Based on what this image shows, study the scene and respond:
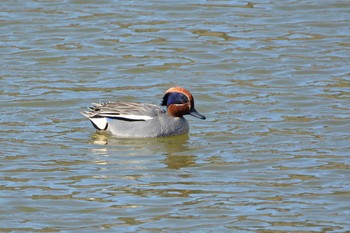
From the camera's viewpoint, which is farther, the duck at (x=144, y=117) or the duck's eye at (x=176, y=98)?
the duck's eye at (x=176, y=98)

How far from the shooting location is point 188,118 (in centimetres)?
1464

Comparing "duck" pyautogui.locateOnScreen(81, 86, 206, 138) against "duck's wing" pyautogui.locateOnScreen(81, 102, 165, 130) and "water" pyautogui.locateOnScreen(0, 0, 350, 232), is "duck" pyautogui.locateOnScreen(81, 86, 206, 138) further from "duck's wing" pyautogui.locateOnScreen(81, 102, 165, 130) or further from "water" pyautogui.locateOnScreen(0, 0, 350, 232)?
"water" pyautogui.locateOnScreen(0, 0, 350, 232)

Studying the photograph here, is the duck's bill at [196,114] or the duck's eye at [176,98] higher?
the duck's eye at [176,98]

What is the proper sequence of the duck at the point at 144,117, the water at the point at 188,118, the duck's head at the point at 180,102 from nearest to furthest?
the water at the point at 188,118, the duck at the point at 144,117, the duck's head at the point at 180,102

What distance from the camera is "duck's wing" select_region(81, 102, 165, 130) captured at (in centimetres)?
1351

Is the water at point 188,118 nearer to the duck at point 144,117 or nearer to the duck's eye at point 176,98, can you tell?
the duck at point 144,117

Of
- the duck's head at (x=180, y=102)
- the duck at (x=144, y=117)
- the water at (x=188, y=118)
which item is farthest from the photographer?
the duck's head at (x=180, y=102)

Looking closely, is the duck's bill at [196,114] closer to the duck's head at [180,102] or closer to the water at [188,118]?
the duck's head at [180,102]

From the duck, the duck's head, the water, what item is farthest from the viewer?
the duck's head

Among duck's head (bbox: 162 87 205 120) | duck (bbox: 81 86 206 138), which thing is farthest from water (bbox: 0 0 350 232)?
duck's head (bbox: 162 87 205 120)

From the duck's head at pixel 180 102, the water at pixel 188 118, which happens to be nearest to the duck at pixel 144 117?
the duck's head at pixel 180 102

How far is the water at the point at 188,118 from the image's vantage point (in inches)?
405

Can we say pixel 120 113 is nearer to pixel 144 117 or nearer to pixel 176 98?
pixel 144 117

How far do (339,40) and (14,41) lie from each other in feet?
15.7
